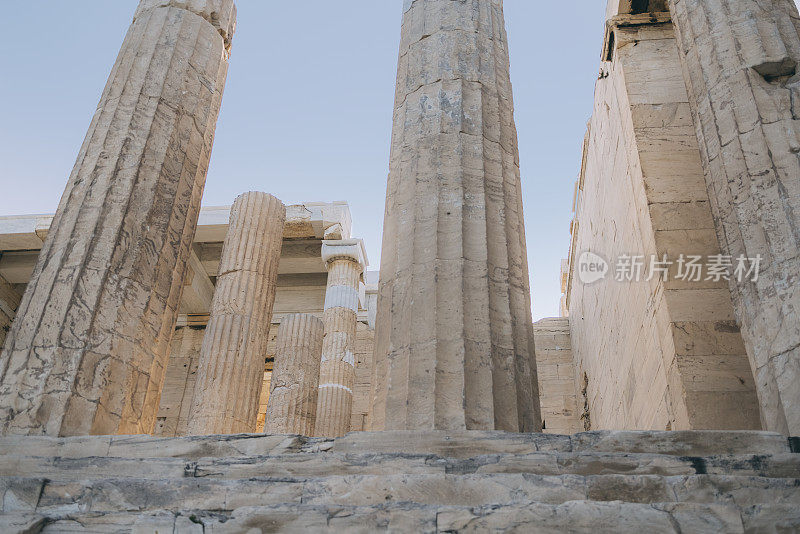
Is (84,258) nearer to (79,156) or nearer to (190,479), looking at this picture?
(79,156)

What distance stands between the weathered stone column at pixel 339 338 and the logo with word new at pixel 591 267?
230 inches

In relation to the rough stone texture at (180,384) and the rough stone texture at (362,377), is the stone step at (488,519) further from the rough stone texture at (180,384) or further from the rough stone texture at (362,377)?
the rough stone texture at (180,384)

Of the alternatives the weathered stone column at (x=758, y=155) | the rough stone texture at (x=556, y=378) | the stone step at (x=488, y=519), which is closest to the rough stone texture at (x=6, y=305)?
the rough stone texture at (x=556, y=378)

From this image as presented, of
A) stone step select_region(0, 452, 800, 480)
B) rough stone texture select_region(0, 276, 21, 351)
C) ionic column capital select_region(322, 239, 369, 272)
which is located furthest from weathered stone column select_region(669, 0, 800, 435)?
rough stone texture select_region(0, 276, 21, 351)

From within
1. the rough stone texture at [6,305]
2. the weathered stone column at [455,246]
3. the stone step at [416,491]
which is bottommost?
the stone step at [416,491]

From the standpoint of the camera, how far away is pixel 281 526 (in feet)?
12.9

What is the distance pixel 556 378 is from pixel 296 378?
618 cm

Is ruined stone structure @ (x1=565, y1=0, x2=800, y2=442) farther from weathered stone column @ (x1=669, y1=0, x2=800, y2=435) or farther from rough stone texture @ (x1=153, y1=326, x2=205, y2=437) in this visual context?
rough stone texture @ (x1=153, y1=326, x2=205, y2=437)

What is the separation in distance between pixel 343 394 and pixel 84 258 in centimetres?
1002

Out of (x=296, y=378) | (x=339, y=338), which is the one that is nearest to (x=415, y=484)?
(x=296, y=378)

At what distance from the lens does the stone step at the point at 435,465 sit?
15.2ft

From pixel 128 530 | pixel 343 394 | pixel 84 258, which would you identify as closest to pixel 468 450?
pixel 128 530

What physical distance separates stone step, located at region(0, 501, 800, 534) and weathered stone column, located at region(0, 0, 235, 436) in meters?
2.74

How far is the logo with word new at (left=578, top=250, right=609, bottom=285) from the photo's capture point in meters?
13.2
